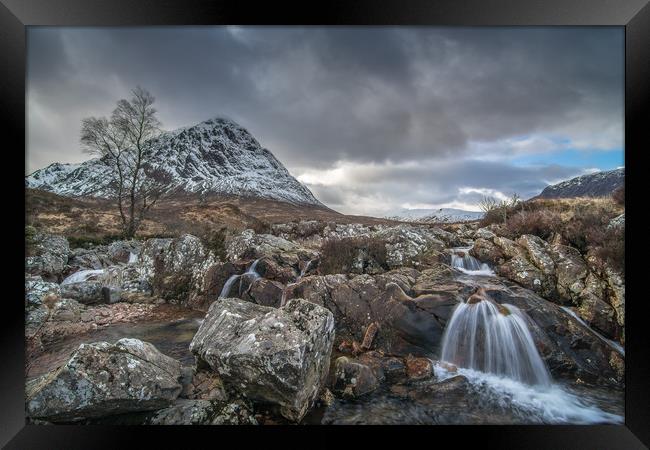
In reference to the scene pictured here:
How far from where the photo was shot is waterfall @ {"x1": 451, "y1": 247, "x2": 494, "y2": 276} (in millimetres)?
3723

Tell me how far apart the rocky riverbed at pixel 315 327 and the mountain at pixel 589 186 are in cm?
80

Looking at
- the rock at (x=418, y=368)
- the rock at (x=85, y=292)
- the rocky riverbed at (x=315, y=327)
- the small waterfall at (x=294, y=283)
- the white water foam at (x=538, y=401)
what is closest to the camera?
the rocky riverbed at (x=315, y=327)

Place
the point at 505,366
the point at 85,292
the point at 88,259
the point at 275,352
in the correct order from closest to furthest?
the point at 275,352 → the point at 505,366 → the point at 85,292 → the point at 88,259

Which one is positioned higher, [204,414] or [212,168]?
[212,168]

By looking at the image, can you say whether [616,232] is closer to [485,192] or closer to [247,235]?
[485,192]

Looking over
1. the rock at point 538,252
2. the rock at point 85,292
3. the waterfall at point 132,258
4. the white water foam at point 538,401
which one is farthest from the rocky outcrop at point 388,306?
the rock at point 85,292

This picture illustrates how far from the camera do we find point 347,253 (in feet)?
12.6

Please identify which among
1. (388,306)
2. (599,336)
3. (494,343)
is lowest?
(494,343)

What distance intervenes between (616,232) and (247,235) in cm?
558

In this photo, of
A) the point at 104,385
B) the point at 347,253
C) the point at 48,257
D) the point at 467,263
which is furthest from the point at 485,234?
the point at 48,257

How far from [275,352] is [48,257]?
3.73 meters

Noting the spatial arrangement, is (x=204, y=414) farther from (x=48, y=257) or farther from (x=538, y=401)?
(x=538, y=401)

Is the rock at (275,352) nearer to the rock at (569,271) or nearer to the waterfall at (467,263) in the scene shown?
the waterfall at (467,263)

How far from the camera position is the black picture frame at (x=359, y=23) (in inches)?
114
